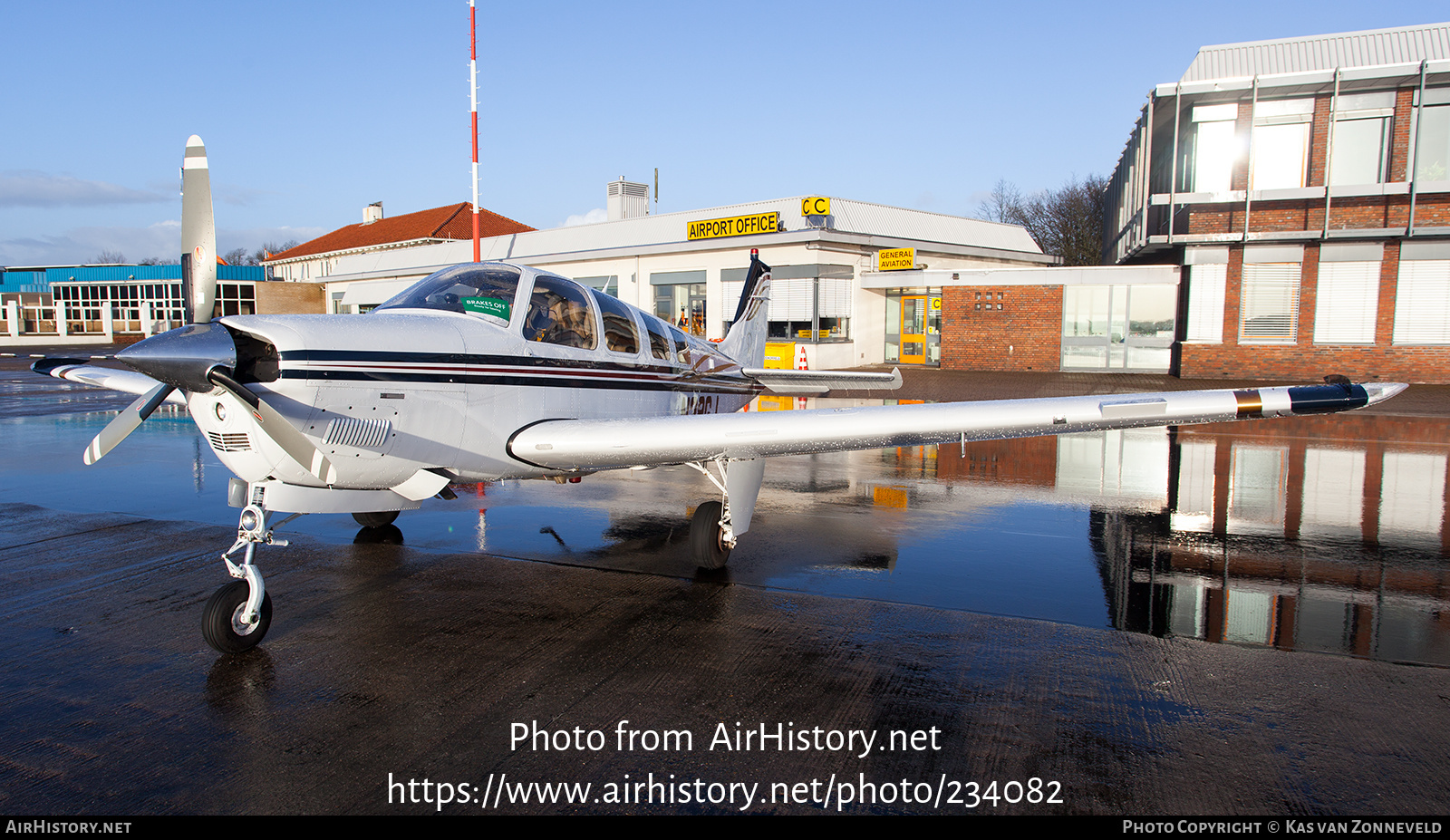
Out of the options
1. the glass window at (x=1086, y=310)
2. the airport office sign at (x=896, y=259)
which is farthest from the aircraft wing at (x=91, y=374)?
the glass window at (x=1086, y=310)

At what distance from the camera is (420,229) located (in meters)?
45.6

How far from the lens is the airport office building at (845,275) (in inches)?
965

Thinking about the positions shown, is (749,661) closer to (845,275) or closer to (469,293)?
(469,293)

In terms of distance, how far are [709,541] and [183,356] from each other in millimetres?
3616

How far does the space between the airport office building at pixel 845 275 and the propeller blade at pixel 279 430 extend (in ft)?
60.4

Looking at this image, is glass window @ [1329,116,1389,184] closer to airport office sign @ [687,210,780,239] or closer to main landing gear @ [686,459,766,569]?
airport office sign @ [687,210,780,239]

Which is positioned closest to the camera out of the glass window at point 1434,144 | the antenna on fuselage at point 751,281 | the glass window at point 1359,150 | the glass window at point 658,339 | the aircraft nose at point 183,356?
the aircraft nose at point 183,356

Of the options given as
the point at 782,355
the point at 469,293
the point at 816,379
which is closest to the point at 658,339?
the point at 469,293

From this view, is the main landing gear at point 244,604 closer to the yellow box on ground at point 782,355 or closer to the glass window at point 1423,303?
the yellow box on ground at point 782,355

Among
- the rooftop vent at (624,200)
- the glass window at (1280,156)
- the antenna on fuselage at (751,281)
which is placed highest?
the rooftop vent at (624,200)

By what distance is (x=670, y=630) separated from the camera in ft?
16.1

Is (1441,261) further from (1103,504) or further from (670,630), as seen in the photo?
(670,630)

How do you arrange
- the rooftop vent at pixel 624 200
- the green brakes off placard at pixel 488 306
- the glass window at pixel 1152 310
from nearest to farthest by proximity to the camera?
1. the green brakes off placard at pixel 488 306
2. the glass window at pixel 1152 310
3. the rooftop vent at pixel 624 200
